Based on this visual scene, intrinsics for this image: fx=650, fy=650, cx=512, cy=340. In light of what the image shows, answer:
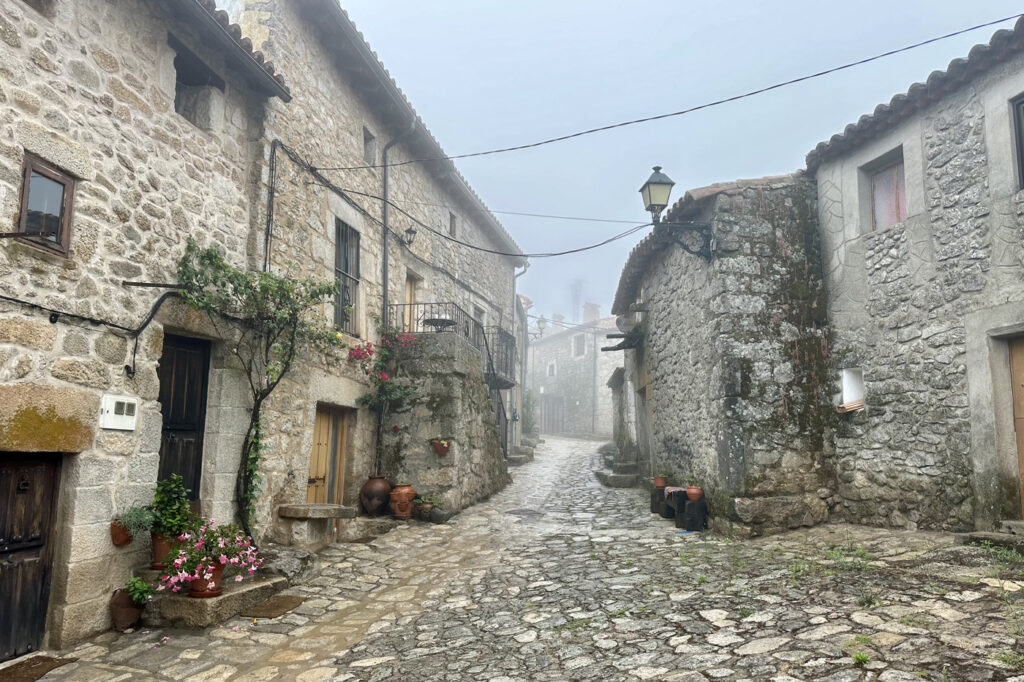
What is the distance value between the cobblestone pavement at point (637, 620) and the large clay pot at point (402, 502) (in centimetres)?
186

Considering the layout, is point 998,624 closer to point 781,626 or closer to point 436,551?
point 781,626

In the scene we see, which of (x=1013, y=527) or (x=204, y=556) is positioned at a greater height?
(x=1013, y=527)

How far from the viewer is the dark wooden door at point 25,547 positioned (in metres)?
4.07

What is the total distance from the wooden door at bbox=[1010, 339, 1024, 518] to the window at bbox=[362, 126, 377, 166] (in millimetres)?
8039

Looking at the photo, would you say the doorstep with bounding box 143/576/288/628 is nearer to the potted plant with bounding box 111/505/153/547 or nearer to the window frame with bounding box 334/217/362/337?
the potted plant with bounding box 111/505/153/547

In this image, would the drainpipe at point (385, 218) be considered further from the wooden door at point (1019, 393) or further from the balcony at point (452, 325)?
the wooden door at point (1019, 393)

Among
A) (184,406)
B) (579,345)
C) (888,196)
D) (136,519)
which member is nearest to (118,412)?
(136,519)

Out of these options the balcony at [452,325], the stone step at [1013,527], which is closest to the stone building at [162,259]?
the balcony at [452,325]

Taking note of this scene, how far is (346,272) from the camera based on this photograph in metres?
8.66

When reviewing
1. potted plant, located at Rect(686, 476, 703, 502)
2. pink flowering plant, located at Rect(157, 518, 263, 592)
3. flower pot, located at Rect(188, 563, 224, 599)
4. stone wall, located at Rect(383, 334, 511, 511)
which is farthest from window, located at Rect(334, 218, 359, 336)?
potted plant, located at Rect(686, 476, 703, 502)

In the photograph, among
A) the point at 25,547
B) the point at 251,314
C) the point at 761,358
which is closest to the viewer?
the point at 25,547

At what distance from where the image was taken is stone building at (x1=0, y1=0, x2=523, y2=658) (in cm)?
418

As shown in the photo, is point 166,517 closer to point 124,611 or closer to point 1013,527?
point 124,611

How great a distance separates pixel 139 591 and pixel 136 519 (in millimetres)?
506
